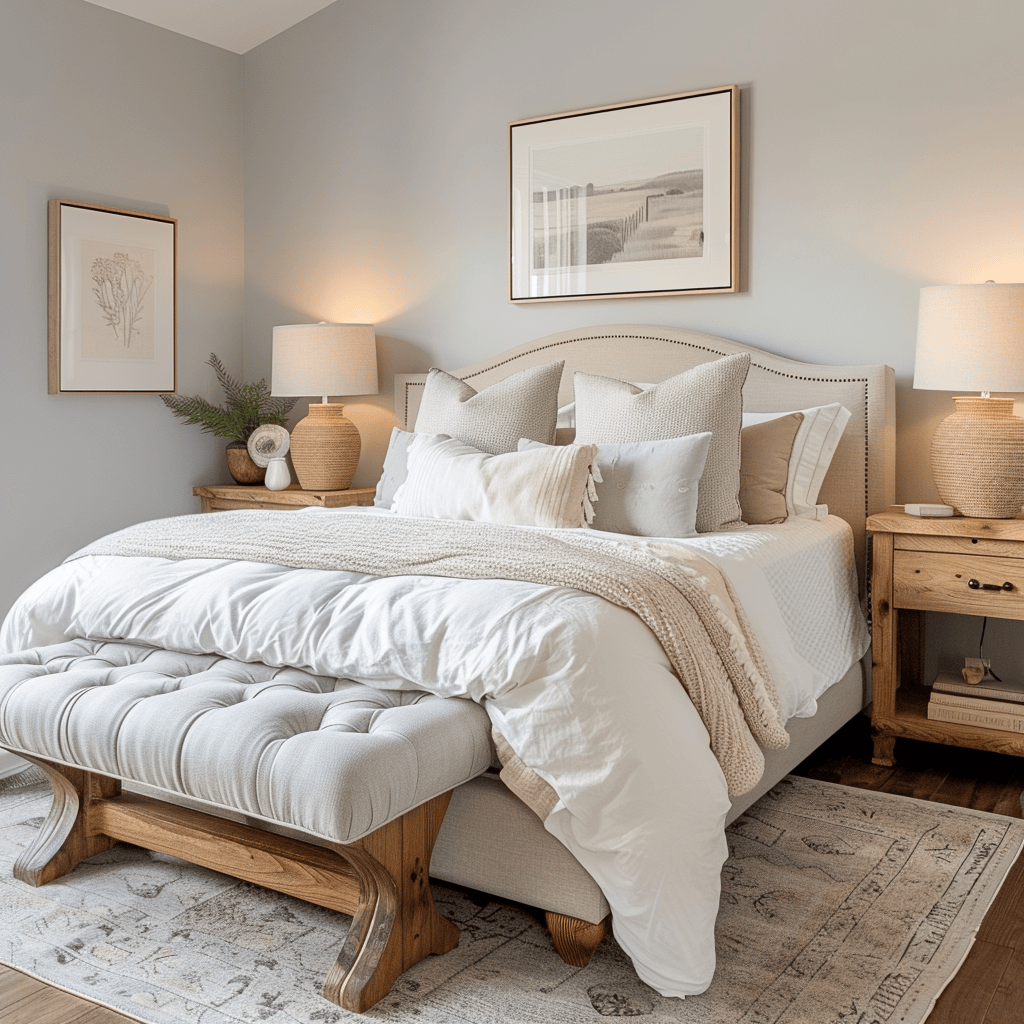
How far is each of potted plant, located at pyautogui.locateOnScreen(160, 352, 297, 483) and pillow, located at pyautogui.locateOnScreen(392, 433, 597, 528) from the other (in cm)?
161

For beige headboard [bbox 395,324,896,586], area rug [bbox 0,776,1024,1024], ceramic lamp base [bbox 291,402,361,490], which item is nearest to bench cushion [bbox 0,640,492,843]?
area rug [bbox 0,776,1024,1024]

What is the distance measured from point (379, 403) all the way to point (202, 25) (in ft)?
5.55

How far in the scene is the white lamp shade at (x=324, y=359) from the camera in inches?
159

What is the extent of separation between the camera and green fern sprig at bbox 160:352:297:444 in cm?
438

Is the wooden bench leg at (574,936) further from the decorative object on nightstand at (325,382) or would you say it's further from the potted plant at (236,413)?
the potted plant at (236,413)

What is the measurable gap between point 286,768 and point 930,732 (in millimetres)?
→ 1996

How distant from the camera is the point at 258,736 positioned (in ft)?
5.64

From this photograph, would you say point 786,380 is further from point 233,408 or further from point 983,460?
point 233,408

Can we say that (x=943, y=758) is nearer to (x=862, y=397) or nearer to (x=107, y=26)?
(x=862, y=397)

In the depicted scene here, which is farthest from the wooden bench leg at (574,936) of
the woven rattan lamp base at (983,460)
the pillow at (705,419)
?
the woven rattan lamp base at (983,460)

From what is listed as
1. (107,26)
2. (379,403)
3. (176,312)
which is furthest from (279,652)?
(107,26)

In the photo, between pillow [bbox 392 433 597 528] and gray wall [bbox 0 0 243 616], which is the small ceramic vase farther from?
pillow [bbox 392 433 597 528]

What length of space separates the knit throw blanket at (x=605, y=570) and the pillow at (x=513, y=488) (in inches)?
5.9

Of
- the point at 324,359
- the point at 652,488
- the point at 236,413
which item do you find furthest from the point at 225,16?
the point at 652,488
